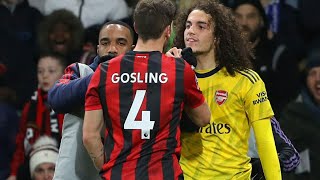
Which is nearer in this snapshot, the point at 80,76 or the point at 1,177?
the point at 80,76

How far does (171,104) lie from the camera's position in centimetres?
467

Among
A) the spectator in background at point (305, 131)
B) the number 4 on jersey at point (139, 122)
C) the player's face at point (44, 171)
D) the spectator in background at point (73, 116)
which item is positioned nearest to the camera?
the number 4 on jersey at point (139, 122)

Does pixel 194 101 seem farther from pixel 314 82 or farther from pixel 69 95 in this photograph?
pixel 314 82

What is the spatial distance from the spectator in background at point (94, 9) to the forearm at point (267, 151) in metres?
3.42

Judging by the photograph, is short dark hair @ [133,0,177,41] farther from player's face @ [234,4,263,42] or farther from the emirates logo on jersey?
player's face @ [234,4,263,42]

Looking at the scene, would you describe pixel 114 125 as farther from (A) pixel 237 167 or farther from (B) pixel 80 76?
(A) pixel 237 167

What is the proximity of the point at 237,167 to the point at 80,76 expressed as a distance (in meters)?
1.08

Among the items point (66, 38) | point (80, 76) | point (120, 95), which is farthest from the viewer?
point (66, 38)

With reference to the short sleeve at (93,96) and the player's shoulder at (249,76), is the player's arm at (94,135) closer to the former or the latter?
the short sleeve at (93,96)

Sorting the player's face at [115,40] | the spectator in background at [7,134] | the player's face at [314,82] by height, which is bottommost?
the spectator in background at [7,134]

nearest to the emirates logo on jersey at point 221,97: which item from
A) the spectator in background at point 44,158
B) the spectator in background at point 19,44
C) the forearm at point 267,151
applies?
the forearm at point 267,151

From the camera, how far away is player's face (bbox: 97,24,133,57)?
215 inches

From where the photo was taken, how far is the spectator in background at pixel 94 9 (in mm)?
8578

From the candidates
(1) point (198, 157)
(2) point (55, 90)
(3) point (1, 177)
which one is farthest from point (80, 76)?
(3) point (1, 177)
